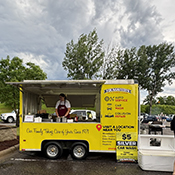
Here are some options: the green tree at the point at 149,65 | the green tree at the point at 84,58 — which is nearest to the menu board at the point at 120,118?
the green tree at the point at 84,58

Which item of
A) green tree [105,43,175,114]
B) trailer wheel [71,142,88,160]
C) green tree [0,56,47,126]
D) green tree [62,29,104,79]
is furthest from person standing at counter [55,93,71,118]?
green tree [105,43,175,114]

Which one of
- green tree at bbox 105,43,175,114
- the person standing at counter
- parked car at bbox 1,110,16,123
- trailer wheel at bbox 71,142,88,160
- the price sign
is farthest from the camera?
green tree at bbox 105,43,175,114

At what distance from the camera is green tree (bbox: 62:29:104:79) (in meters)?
19.8

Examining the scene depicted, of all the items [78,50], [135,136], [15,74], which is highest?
[78,50]

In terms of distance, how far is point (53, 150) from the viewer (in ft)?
18.5

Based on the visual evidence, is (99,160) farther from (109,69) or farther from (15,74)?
(109,69)

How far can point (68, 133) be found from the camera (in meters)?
5.53


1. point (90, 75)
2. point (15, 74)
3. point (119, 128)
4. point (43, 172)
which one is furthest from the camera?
point (90, 75)

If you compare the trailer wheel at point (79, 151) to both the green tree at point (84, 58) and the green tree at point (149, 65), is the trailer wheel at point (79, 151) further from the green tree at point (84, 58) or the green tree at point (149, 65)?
the green tree at point (149, 65)

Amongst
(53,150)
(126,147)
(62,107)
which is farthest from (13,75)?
(126,147)

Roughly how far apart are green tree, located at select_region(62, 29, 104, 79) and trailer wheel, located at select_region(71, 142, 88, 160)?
564 inches

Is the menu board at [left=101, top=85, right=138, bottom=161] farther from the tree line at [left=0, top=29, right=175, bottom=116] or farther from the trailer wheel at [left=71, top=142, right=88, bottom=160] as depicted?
the tree line at [left=0, top=29, right=175, bottom=116]

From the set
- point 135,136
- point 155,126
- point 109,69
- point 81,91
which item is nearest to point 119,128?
point 135,136

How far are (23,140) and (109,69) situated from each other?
16.8 meters
